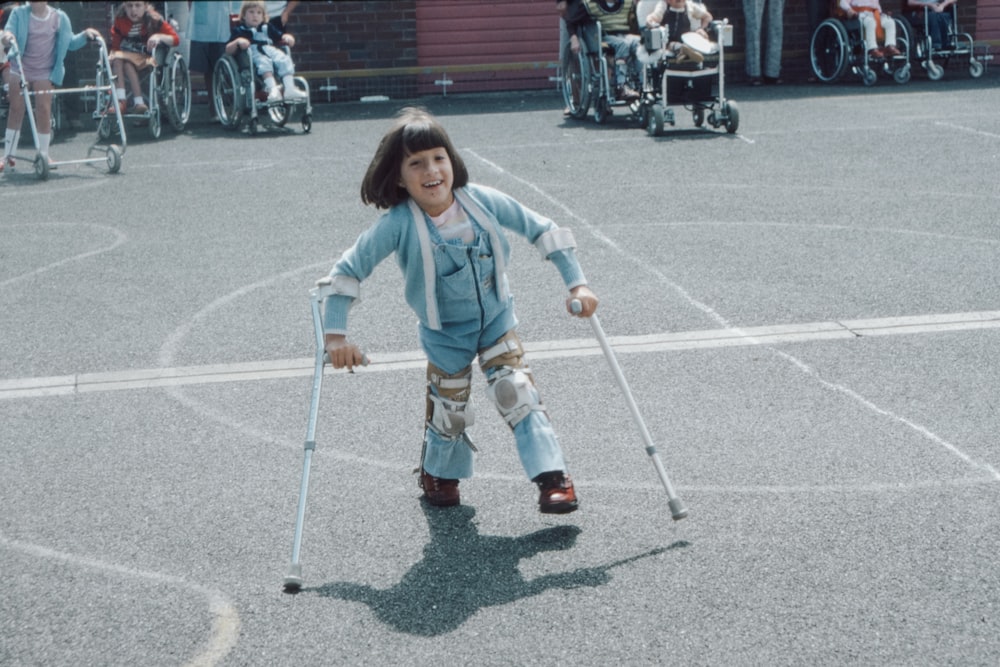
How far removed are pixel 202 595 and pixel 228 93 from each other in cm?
1366

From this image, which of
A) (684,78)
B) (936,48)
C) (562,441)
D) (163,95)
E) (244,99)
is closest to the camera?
(562,441)

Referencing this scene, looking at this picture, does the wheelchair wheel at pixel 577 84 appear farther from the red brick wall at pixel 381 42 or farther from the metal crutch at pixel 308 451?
the metal crutch at pixel 308 451

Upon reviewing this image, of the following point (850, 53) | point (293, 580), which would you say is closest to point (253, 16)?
point (850, 53)

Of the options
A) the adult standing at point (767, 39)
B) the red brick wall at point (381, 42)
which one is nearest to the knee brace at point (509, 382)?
the red brick wall at point (381, 42)

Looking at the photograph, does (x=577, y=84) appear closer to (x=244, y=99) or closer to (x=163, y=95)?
(x=244, y=99)

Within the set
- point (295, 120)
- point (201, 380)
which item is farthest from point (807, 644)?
point (295, 120)

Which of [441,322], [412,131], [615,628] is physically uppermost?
[412,131]

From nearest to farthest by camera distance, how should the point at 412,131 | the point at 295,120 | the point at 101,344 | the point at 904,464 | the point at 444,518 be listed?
1. the point at 412,131
2. the point at 444,518
3. the point at 904,464
4. the point at 101,344
5. the point at 295,120

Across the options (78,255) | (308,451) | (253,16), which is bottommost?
(78,255)

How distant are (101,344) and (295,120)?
1166 cm

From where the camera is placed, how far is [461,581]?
14.6 ft

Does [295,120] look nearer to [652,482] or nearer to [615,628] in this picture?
[652,482]

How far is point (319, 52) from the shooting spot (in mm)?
21000

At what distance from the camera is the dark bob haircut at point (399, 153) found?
4.68m
